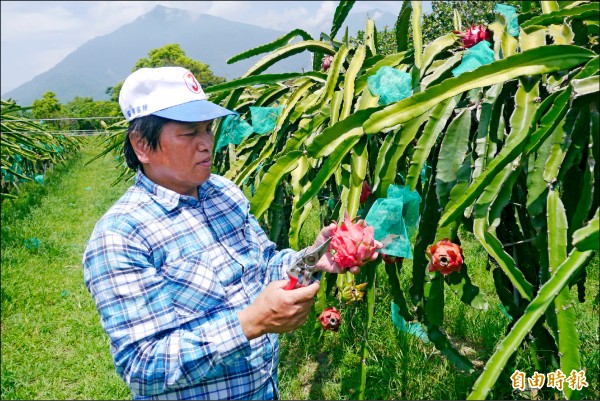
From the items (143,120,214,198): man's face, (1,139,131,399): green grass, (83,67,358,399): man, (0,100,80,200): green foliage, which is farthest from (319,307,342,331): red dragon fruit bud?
(0,100,80,200): green foliage

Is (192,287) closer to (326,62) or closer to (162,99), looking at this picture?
(162,99)

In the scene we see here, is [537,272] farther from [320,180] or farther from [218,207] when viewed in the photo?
[218,207]

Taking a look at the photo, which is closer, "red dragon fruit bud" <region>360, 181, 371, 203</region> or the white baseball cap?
the white baseball cap

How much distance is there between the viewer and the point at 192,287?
1.25 m

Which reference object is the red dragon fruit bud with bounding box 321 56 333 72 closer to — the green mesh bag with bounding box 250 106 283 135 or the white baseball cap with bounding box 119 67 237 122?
the green mesh bag with bounding box 250 106 283 135

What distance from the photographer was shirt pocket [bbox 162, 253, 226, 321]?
124 cm

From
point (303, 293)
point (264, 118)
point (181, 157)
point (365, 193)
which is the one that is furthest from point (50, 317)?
point (303, 293)

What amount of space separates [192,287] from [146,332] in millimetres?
154

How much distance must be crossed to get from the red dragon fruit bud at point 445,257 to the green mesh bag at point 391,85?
436 millimetres

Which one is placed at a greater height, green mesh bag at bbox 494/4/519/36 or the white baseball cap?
green mesh bag at bbox 494/4/519/36

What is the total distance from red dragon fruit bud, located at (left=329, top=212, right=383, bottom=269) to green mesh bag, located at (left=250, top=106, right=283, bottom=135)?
39.7 inches

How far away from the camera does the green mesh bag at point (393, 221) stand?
1.25m

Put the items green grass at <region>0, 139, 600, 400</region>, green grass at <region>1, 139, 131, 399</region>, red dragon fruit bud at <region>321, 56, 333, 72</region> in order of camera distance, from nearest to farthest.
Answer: red dragon fruit bud at <region>321, 56, 333, 72</region>, green grass at <region>0, 139, 600, 400</region>, green grass at <region>1, 139, 131, 399</region>

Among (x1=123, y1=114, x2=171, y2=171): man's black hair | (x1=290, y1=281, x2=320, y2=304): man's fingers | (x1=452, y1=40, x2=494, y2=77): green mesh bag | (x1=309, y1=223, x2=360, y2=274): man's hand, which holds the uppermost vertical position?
(x1=452, y1=40, x2=494, y2=77): green mesh bag
